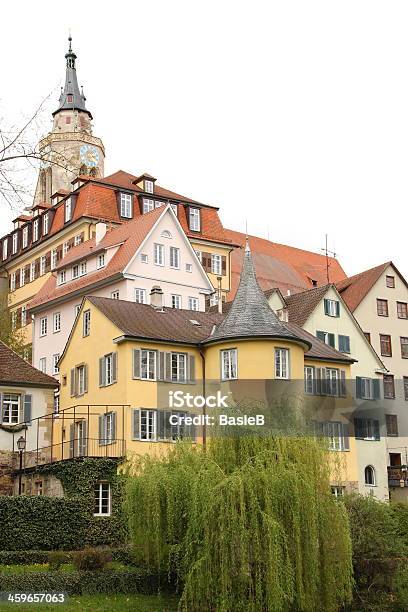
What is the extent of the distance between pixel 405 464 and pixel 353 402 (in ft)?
39.9

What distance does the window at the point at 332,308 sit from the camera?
55.5m

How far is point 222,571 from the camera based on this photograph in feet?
86.1

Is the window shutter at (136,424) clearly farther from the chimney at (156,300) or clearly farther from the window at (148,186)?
the window at (148,186)

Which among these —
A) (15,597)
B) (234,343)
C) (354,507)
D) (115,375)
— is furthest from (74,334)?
(15,597)

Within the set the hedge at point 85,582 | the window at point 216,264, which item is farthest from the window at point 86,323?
the window at point 216,264

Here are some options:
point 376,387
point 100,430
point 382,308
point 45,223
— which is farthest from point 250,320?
point 45,223

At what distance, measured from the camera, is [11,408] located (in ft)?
142

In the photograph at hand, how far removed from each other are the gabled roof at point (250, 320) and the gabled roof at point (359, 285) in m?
21.0

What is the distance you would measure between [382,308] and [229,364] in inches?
1040

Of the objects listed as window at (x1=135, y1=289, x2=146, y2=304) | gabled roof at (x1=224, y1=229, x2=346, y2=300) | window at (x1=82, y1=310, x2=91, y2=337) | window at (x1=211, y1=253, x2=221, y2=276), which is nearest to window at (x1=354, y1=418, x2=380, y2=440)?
window at (x1=82, y1=310, x2=91, y2=337)

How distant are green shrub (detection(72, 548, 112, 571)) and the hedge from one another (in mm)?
246

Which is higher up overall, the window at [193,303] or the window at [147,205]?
the window at [147,205]

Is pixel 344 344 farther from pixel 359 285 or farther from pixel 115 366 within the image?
pixel 115 366

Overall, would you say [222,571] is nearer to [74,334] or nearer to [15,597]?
[15,597]
